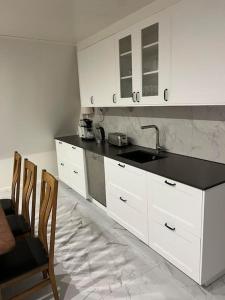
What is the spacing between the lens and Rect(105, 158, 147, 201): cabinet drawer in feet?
6.84

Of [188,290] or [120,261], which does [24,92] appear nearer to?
[120,261]

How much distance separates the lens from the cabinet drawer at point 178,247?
1.66 m

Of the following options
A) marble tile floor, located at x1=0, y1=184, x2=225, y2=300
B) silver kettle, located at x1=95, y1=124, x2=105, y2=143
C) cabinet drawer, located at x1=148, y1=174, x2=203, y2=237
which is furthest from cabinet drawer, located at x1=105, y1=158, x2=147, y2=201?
silver kettle, located at x1=95, y1=124, x2=105, y2=143

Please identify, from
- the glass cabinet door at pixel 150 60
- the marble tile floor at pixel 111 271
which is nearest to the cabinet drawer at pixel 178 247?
the marble tile floor at pixel 111 271

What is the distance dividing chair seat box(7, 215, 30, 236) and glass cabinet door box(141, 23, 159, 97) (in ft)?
5.31

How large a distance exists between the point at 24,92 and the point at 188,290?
3.22m

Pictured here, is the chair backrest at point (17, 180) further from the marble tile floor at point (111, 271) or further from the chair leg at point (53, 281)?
the chair leg at point (53, 281)

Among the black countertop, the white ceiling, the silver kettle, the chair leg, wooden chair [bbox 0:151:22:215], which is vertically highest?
the white ceiling

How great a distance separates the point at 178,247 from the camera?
1800 millimetres

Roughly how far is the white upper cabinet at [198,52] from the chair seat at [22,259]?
156cm

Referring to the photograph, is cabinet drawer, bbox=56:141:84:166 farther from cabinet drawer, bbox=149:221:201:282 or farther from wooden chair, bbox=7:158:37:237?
cabinet drawer, bbox=149:221:201:282

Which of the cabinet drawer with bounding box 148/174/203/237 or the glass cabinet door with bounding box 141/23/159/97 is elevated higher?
the glass cabinet door with bounding box 141/23/159/97

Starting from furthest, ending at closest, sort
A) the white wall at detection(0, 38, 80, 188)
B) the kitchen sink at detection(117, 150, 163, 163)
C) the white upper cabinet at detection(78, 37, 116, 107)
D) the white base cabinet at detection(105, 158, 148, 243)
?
the white wall at detection(0, 38, 80, 188) → the white upper cabinet at detection(78, 37, 116, 107) → the kitchen sink at detection(117, 150, 163, 163) → the white base cabinet at detection(105, 158, 148, 243)

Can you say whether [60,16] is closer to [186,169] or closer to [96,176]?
[96,176]
